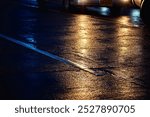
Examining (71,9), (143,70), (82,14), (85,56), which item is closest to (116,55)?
(85,56)

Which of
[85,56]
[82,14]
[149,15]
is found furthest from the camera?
[82,14]

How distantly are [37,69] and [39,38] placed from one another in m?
4.32

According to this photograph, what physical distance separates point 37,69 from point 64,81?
1132 millimetres

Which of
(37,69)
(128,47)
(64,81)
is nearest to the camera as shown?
(64,81)

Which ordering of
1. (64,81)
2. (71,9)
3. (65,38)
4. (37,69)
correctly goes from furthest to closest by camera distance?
(71,9)
(65,38)
(37,69)
(64,81)

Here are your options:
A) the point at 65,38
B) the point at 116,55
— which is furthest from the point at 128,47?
the point at 65,38

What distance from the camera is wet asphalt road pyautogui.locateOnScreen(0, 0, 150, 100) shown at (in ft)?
30.4

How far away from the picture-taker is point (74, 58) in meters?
12.1

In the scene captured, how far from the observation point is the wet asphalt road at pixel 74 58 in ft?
30.4

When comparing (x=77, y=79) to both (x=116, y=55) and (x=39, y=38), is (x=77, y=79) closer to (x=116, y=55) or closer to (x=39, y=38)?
(x=116, y=55)

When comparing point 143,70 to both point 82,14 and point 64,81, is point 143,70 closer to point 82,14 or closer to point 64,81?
point 64,81

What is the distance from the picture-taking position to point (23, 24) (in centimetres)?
1812

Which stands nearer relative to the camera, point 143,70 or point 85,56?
point 143,70

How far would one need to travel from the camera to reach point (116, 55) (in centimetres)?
1247
